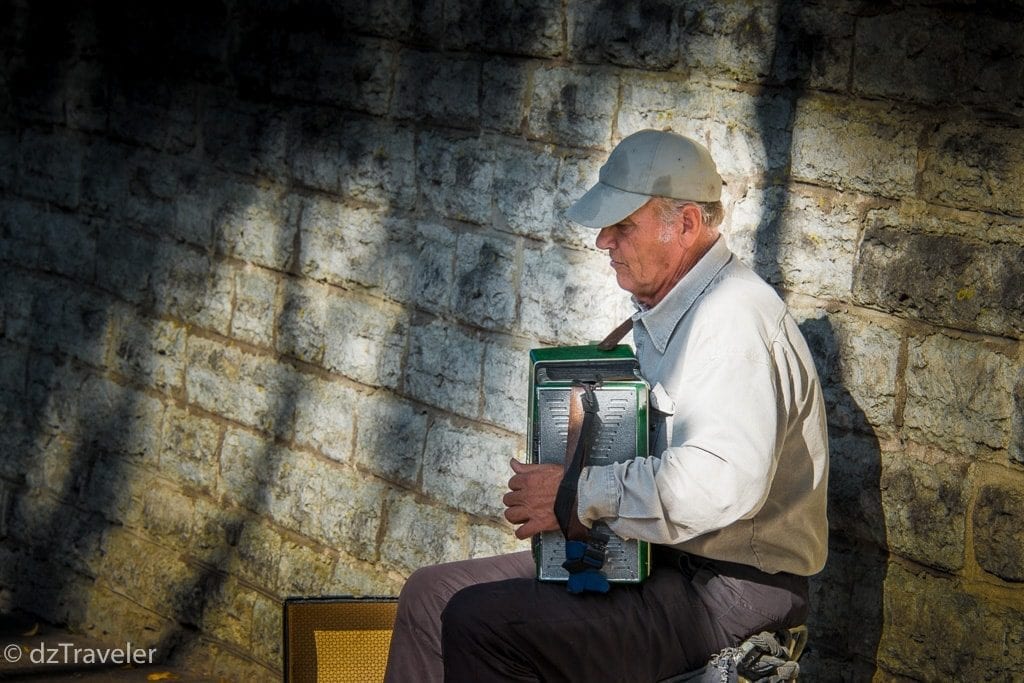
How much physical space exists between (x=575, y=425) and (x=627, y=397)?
142 mm

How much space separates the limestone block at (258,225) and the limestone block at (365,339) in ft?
1.09

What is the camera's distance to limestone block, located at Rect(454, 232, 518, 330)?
488 cm

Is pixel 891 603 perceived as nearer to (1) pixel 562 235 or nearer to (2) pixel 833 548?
(2) pixel 833 548

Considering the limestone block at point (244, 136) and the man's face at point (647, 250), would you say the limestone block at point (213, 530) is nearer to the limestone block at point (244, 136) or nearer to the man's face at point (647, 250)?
the limestone block at point (244, 136)

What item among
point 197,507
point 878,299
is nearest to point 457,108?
point 878,299

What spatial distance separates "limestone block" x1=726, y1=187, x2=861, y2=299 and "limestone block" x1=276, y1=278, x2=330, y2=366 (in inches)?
75.3

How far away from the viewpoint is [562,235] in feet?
15.4

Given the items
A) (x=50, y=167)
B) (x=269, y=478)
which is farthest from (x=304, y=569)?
(x=50, y=167)

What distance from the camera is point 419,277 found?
5191 mm

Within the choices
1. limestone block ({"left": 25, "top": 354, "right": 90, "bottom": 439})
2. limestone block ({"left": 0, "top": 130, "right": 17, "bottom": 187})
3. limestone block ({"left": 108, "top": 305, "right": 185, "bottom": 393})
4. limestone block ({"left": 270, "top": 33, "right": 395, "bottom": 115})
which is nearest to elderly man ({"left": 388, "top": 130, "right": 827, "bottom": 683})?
limestone block ({"left": 270, "top": 33, "right": 395, "bottom": 115})

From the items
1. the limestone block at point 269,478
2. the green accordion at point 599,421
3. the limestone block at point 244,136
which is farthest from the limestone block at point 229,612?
the green accordion at point 599,421

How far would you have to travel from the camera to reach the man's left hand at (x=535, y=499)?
3492 mm

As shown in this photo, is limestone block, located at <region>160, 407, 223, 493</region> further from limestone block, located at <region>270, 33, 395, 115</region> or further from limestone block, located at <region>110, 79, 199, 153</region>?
limestone block, located at <region>270, 33, 395, 115</region>

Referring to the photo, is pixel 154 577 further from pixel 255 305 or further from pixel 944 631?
pixel 944 631
